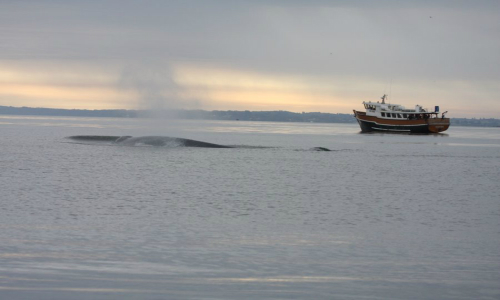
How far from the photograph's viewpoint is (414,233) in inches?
719

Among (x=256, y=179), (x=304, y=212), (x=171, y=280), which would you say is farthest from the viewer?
(x=256, y=179)

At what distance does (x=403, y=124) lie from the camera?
142000 mm

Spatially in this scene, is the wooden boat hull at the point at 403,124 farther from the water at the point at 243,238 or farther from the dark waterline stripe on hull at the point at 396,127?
the water at the point at 243,238

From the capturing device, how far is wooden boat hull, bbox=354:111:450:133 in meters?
141

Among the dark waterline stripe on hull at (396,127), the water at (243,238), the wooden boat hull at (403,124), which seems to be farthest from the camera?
the dark waterline stripe on hull at (396,127)

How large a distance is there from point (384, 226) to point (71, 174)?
2098 cm

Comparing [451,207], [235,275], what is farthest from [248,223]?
[451,207]

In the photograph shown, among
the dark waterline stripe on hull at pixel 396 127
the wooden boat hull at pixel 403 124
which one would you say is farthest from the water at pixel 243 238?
the dark waterline stripe on hull at pixel 396 127

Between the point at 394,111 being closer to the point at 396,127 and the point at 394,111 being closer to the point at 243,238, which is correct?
the point at 396,127

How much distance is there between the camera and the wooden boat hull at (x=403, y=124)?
462 feet

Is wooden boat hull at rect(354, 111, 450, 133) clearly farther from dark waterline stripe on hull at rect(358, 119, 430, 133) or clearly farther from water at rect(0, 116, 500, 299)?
water at rect(0, 116, 500, 299)

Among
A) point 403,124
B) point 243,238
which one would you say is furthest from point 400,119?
point 243,238

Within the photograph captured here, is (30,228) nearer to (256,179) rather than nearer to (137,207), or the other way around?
(137,207)

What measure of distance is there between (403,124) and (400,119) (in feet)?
4.32
